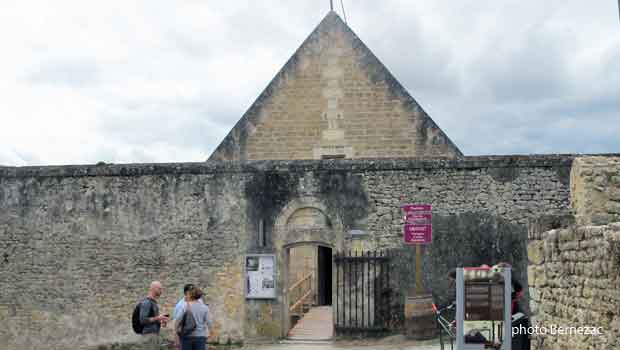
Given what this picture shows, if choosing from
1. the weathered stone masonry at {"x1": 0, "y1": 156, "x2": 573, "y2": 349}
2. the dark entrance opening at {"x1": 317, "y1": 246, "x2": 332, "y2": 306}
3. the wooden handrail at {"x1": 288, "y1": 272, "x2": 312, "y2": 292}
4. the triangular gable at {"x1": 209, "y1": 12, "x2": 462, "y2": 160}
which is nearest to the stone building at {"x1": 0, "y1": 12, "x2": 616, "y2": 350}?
the weathered stone masonry at {"x1": 0, "y1": 156, "x2": 573, "y2": 349}

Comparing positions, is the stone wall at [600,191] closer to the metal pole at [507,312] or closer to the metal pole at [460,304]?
the metal pole at [507,312]

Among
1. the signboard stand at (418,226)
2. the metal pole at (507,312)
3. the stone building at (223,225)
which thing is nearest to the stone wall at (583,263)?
the metal pole at (507,312)

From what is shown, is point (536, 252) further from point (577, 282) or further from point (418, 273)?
point (418, 273)

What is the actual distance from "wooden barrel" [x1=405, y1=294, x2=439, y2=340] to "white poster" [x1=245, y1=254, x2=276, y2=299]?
9.08 feet

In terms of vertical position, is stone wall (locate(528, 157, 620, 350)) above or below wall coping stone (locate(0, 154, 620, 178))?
below

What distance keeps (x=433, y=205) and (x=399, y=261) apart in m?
1.28

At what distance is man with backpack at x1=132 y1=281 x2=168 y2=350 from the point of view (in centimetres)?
905

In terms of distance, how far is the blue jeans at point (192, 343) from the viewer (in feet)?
30.5

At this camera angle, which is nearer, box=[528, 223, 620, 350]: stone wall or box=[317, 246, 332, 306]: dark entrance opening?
box=[528, 223, 620, 350]: stone wall

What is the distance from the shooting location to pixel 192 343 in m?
9.32

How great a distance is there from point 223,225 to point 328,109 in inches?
200

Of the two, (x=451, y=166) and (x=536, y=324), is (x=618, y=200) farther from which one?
(x=451, y=166)

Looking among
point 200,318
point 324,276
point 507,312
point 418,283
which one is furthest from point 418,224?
point 324,276

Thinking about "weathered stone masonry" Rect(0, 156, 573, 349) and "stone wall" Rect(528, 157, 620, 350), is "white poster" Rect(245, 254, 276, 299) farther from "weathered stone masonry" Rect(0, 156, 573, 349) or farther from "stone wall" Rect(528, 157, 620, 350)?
"stone wall" Rect(528, 157, 620, 350)
